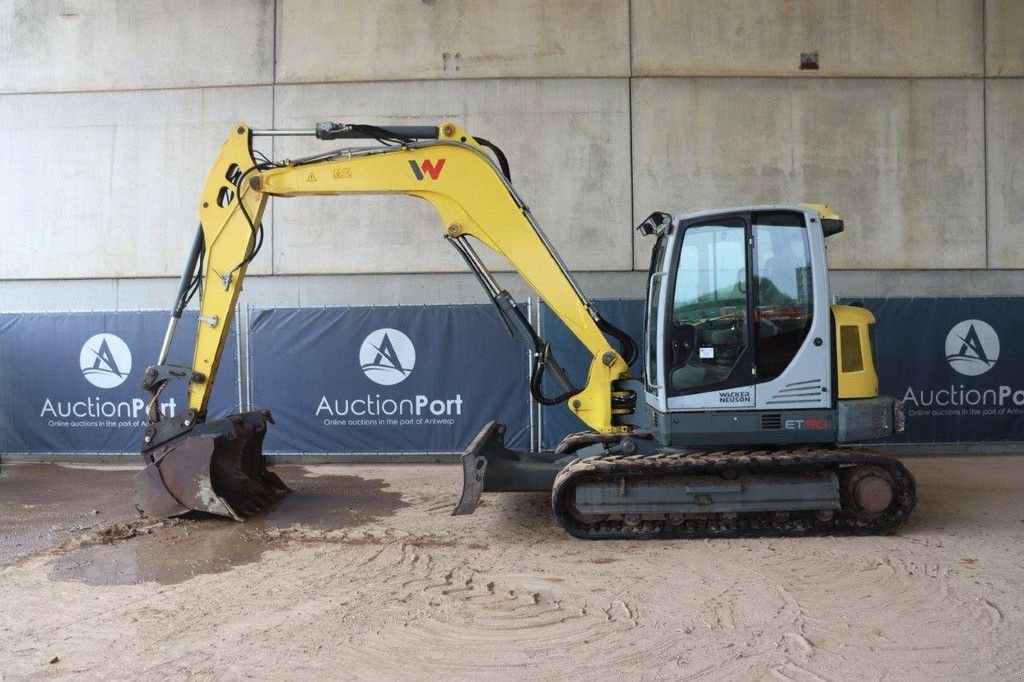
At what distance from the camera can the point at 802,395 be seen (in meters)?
6.27

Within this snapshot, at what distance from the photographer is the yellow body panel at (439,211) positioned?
6.95 m

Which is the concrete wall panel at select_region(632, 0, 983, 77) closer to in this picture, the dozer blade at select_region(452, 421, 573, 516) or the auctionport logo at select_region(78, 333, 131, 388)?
the dozer blade at select_region(452, 421, 573, 516)

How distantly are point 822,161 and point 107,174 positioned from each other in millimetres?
9939

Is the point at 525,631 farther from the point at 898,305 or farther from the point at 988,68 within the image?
the point at 988,68

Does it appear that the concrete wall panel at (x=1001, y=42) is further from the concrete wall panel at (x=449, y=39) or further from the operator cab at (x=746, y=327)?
the operator cab at (x=746, y=327)

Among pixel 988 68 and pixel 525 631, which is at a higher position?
pixel 988 68

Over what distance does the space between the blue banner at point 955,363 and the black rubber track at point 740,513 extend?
4.19m

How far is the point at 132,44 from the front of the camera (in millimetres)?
11258

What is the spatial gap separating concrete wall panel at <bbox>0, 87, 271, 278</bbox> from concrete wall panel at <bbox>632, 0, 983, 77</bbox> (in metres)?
5.86

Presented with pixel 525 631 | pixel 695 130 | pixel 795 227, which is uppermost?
pixel 695 130

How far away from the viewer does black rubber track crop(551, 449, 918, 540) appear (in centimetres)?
615

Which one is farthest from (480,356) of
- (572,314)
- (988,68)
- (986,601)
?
(988,68)

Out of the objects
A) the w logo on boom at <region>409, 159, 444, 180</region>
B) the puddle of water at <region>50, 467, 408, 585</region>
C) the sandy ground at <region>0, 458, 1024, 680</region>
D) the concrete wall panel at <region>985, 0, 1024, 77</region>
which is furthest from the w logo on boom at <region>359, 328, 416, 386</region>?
the concrete wall panel at <region>985, 0, 1024, 77</region>

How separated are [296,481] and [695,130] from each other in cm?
692
